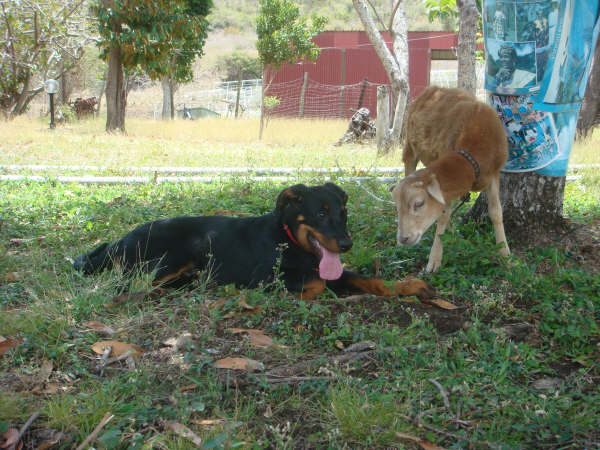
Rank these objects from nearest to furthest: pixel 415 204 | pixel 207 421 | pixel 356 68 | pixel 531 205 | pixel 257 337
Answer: pixel 207 421 < pixel 257 337 < pixel 415 204 < pixel 531 205 < pixel 356 68

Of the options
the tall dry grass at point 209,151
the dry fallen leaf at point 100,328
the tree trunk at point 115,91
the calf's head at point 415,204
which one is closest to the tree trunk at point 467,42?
the tall dry grass at point 209,151

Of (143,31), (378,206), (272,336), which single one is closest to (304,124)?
(143,31)

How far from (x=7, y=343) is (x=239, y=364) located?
1.43 metres

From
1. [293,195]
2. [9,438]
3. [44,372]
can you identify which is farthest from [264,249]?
[9,438]

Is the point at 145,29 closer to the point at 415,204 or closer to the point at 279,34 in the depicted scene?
the point at 279,34

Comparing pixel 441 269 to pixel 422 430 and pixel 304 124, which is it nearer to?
pixel 422 430

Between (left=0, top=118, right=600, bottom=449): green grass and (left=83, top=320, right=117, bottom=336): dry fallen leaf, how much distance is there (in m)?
0.08

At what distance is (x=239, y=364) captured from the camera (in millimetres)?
2934

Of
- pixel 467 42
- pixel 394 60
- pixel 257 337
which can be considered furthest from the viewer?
→ pixel 394 60

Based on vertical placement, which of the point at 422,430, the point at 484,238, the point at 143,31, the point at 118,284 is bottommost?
the point at 422,430

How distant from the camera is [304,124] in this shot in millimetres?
19234

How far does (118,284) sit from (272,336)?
1.38 m

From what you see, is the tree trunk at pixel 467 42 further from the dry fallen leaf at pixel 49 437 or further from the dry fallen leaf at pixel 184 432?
the dry fallen leaf at pixel 49 437

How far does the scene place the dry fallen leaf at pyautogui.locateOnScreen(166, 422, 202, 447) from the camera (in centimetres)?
229
